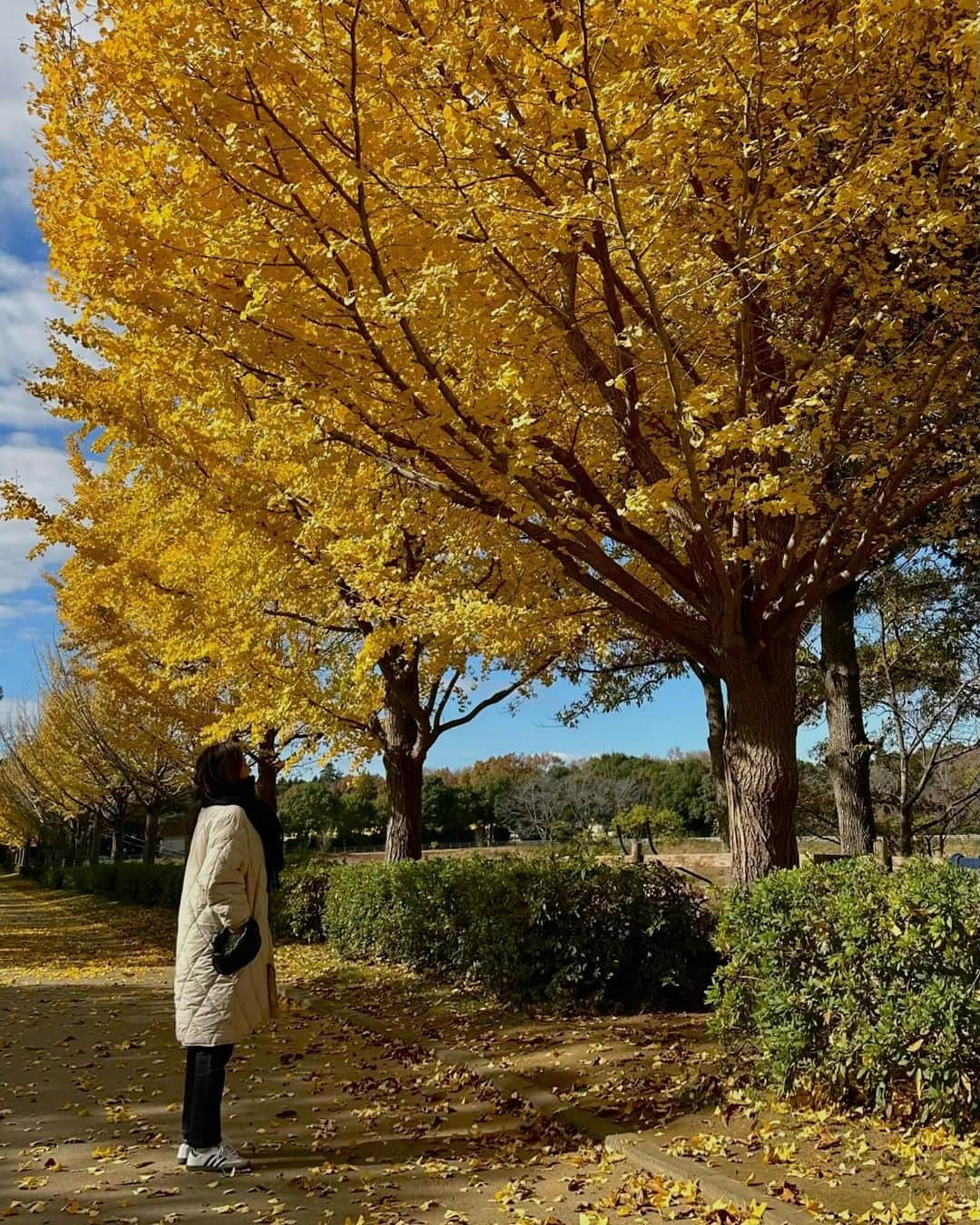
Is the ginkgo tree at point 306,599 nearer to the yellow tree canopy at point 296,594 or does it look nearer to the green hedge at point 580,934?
the yellow tree canopy at point 296,594

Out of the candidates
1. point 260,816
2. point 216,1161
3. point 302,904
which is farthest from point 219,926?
point 302,904

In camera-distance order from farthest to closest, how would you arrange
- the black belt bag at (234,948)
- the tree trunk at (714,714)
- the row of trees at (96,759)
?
the row of trees at (96,759) → the tree trunk at (714,714) → the black belt bag at (234,948)

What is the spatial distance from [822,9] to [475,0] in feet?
5.44

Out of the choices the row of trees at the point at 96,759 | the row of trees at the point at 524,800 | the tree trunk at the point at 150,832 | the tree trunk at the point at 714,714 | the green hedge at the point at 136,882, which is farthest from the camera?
the row of trees at the point at 524,800

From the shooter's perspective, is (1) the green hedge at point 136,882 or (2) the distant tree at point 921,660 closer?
(2) the distant tree at point 921,660

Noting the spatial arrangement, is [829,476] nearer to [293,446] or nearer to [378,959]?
[293,446]

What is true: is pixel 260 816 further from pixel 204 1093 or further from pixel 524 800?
pixel 524 800

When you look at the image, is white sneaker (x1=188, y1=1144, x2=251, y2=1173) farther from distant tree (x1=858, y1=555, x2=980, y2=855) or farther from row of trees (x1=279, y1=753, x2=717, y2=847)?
row of trees (x1=279, y1=753, x2=717, y2=847)

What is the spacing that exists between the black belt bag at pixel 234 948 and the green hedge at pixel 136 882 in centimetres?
1445

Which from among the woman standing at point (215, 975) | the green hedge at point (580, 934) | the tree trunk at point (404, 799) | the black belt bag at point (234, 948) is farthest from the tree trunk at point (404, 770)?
the black belt bag at point (234, 948)

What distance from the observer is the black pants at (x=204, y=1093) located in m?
3.47

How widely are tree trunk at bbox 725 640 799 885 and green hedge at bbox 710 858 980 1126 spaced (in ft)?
2.08

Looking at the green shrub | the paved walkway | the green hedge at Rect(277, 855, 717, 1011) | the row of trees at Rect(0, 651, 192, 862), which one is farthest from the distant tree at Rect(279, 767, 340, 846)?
the paved walkway

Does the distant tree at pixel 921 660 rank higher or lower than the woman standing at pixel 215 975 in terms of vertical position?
higher
